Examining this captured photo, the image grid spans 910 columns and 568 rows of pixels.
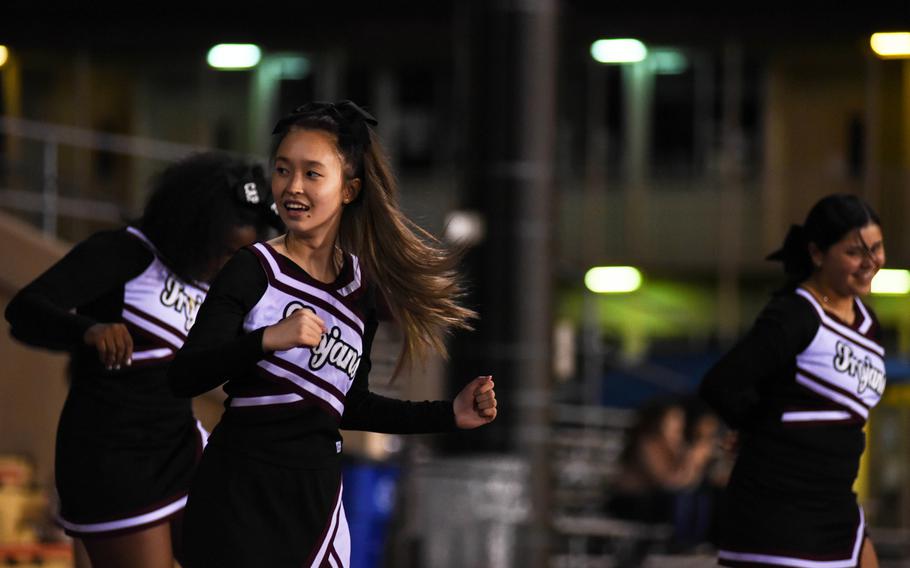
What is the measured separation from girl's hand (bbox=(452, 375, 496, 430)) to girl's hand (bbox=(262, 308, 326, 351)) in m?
0.55

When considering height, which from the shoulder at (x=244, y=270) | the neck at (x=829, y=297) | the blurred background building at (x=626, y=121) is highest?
the blurred background building at (x=626, y=121)

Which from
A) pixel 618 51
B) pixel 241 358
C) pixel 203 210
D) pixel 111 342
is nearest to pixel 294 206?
pixel 241 358

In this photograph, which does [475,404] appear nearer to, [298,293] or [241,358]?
[298,293]

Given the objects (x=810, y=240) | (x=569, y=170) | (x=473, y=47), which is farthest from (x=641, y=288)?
(x=810, y=240)

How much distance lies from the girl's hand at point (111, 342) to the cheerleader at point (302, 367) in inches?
37.3

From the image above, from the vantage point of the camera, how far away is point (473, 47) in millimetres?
11734

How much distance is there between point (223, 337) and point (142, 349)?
1668 mm

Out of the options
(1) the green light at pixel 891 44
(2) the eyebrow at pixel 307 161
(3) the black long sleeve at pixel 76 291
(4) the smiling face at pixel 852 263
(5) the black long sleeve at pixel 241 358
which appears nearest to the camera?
(5) the black long sleeve at pixel 241 358

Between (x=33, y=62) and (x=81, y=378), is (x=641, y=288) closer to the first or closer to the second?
(x=33, y=62)

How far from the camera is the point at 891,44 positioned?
80.4 feet

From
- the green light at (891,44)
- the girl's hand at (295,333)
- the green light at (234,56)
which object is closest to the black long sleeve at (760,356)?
the girl's hand at (295,333)

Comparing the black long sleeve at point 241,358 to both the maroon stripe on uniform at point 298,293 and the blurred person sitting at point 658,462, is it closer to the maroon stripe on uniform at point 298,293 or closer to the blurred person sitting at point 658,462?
the maroon stripe on uniform at point 298,293

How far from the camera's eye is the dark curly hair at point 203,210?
545cm

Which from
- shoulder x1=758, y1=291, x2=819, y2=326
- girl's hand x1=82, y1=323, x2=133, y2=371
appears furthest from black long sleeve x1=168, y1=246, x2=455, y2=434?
shoulder x1=758, y1=291, x2=819, y2=326
